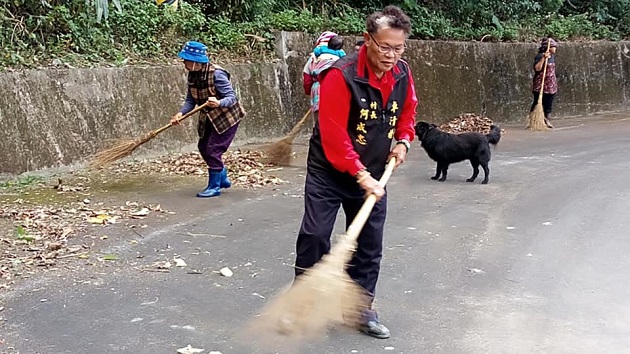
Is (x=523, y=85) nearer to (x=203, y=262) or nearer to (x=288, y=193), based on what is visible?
(x=288, y=193)

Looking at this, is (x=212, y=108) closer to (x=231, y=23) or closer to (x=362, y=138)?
(x=362, y=138)

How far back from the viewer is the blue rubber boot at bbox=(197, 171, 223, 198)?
784cm

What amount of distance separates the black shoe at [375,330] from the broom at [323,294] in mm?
467

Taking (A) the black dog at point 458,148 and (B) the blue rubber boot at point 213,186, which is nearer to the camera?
(B) the blue rubber boot at point 213,186

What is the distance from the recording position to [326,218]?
411 cm

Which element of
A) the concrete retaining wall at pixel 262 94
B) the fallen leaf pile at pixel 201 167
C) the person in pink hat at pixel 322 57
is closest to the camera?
the person in pink hat at pixel 322 57

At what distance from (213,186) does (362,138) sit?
13.4 feet

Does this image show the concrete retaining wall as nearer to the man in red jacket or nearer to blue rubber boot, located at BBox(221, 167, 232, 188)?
blue rubber boot, located at BBox(221, 167, 232, 188)

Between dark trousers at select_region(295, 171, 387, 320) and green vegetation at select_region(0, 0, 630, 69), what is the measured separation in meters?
3.09

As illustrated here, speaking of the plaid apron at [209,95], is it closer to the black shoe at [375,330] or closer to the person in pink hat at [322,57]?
the person in pink hat at [322,57]

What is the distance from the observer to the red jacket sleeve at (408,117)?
419cm

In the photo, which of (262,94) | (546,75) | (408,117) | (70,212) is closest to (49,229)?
(70,212)

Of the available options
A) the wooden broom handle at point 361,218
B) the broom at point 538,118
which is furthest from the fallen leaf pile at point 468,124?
the wooden broom handle at point 361,218

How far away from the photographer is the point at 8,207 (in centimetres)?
712
